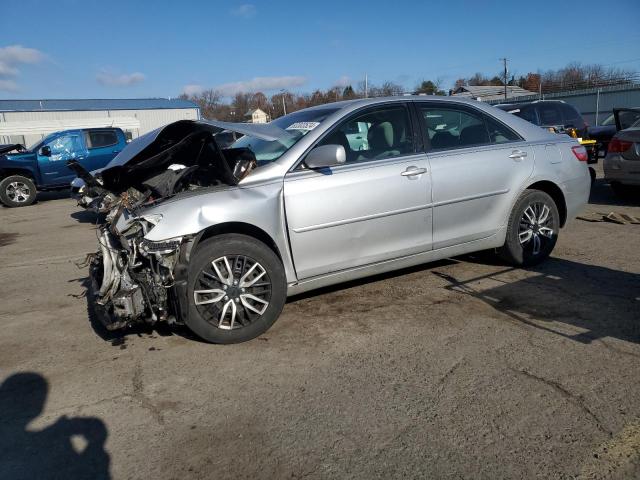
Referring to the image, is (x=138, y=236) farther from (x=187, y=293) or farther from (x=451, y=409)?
(x=451, y=409)

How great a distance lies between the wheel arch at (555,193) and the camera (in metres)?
5.14

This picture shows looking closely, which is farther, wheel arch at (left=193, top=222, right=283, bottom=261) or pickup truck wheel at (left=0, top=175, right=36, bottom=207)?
pickup truck wheel at (left=0, top=175, right=36, bottom=207)

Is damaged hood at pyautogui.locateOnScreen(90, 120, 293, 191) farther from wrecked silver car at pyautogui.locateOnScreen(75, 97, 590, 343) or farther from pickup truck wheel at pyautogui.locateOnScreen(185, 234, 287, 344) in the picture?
pickup truck wheel at pyautogui.locateOnScreen(185, 234, 287, 344)

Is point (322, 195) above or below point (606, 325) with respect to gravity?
above

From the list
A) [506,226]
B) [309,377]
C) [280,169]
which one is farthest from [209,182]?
[506,226]

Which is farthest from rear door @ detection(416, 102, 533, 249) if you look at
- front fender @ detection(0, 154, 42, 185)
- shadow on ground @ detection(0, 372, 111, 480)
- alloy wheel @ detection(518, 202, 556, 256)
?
front fender @ detection(0, 154, 42, 185)

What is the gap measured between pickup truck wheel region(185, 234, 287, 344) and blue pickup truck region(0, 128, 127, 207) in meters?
12.0

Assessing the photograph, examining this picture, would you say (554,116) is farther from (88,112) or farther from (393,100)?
(88,112)

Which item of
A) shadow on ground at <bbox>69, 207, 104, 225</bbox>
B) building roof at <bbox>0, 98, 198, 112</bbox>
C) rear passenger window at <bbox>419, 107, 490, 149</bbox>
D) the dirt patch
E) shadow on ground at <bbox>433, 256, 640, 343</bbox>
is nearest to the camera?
shadow on ground at <bbox>433, 256, 640, 343</bbox>

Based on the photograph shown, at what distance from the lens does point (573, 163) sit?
5258mm

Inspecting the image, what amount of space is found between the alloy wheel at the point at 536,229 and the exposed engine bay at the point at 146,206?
110 inches

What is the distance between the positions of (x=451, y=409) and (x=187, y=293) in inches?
73.7

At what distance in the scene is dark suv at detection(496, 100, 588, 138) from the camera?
11562 millimetres

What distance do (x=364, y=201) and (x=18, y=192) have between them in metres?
13.3
